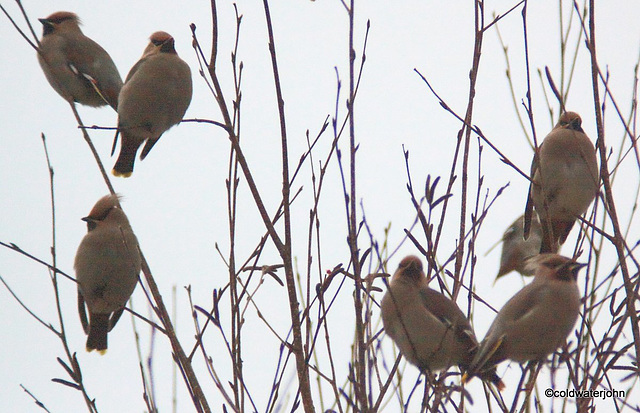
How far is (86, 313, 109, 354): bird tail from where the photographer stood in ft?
16.5

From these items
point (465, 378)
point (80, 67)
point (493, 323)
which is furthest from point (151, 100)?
point (465, 378)

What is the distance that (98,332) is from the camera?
5047mm

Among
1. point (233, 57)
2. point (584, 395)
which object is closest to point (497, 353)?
point (584, 395)

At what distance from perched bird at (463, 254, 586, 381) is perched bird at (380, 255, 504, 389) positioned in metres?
0.11

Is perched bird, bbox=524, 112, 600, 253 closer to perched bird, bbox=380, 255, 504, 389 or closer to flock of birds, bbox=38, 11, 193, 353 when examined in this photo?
perched bird, bbox=380, 255, 504, 389

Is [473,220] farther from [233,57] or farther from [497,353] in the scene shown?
[233,57]

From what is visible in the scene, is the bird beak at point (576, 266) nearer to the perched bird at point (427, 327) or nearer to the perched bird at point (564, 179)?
the perched bird at point (427, 327)

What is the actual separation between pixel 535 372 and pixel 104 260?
2.55 m

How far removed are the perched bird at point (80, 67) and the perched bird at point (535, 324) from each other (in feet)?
→ 11.0

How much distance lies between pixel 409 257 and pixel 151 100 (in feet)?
6.14

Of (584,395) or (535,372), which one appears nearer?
(584,395)

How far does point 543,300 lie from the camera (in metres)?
3.38

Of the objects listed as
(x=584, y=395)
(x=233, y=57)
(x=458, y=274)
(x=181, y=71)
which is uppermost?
(x=181, y=71)

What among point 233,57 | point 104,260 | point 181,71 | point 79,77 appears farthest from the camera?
point 79,77
